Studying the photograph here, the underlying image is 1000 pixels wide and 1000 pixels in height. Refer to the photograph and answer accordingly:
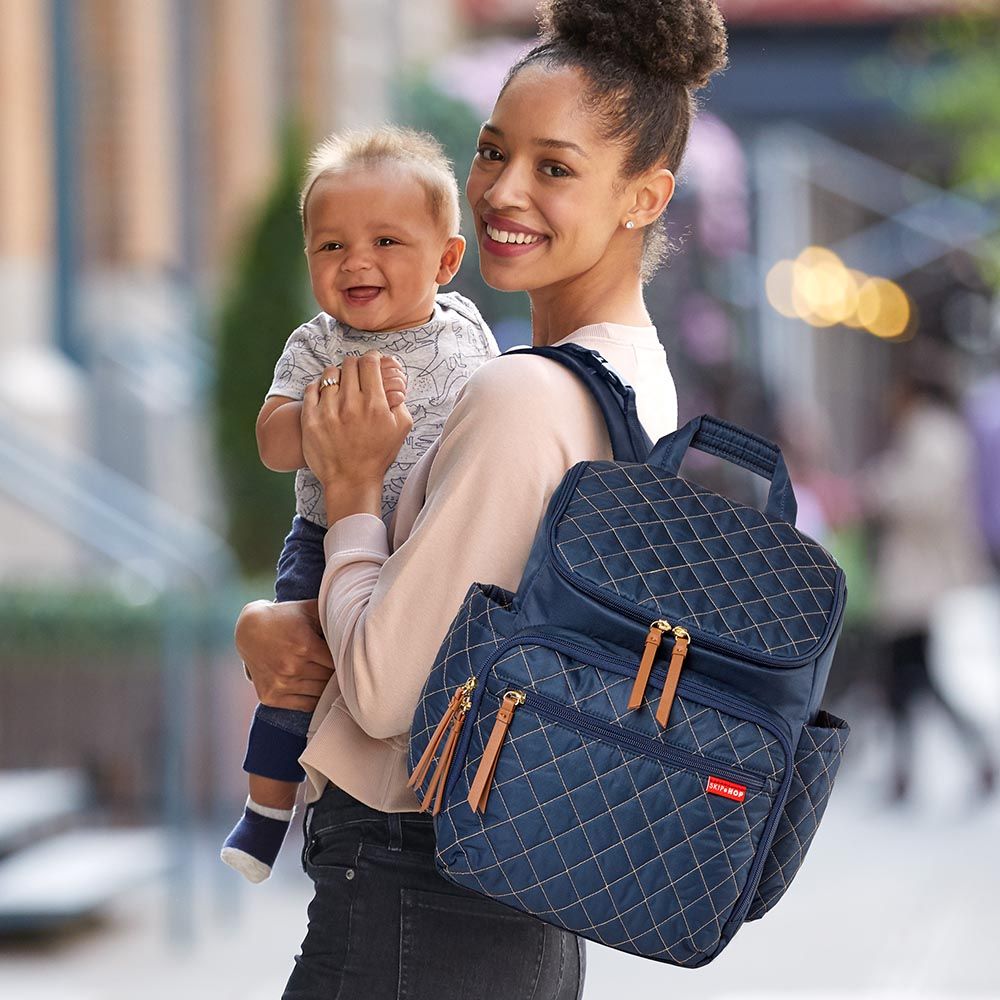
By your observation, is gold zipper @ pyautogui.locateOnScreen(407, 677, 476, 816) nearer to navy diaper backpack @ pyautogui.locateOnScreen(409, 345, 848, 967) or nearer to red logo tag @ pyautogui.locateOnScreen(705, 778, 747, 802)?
navy diaper backpack @ pyautogui.locateOnScreen(409, 345, 848, 967)

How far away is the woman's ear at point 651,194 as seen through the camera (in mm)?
2125

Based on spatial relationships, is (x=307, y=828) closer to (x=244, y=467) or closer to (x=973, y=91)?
(x=244, y=467)

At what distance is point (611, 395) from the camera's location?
1.96 metres

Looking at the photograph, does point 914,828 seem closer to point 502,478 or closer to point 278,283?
point 278,283

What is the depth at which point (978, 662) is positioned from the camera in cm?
1432

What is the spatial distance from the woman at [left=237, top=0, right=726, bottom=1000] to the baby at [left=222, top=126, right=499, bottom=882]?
0.08 metres

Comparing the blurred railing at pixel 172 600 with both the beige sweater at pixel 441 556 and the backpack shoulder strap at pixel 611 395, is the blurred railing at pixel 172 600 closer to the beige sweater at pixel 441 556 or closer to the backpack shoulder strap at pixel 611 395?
the beige sweater at pixel 441 556

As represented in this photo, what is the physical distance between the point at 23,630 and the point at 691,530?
556cm

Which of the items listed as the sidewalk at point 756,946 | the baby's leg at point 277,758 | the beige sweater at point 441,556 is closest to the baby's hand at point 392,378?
the beige sweater at point 441,556

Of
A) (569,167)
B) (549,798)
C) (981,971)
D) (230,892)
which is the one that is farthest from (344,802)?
(230,892)

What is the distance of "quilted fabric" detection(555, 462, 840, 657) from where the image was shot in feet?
5.99

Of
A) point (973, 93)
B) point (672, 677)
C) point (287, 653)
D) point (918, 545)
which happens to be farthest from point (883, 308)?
point (672, 677)

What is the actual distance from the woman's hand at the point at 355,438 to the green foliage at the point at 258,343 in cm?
697

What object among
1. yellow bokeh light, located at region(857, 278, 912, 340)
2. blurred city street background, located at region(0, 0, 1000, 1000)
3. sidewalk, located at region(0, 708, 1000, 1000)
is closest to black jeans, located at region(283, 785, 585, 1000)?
blurred city street background, located at region(0, 0, 1000, 1000)
